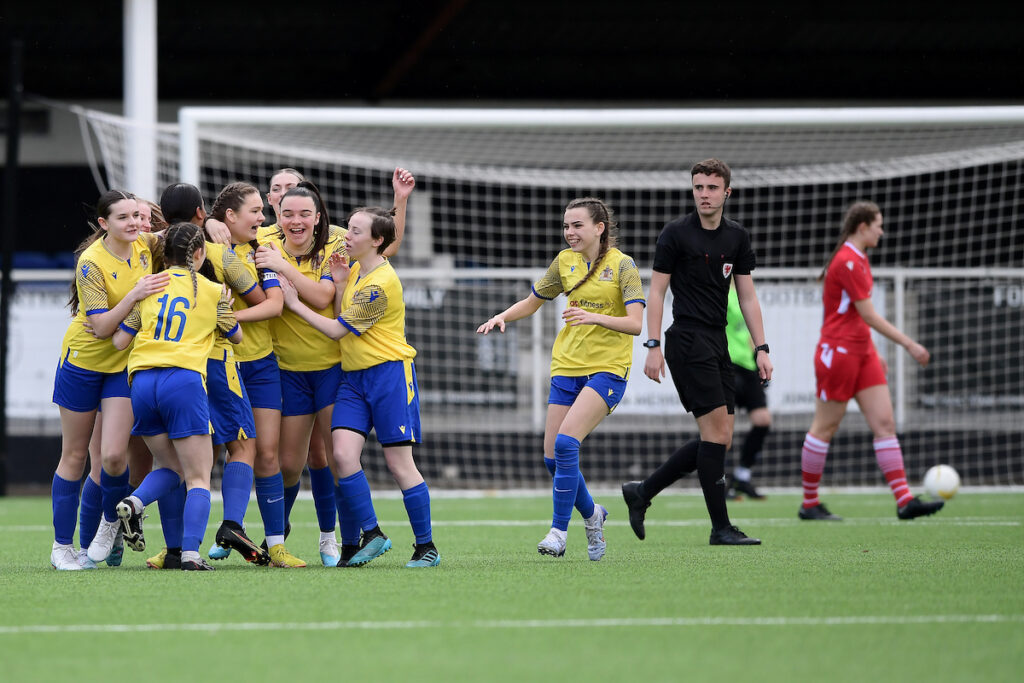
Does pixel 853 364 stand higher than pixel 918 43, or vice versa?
pixel 918 43

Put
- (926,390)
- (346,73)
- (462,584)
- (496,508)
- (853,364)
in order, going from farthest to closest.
Answer: (346,73)
(926,390)
(496,508)
(853,364)
(462,584)

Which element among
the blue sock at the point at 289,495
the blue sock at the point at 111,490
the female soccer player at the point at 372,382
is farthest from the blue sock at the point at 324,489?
the blue sock at the point at 111,490

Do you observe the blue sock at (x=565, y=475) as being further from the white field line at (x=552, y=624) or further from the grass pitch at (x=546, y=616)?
the white field line at (x=552, y=624)

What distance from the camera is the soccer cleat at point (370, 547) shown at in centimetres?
548

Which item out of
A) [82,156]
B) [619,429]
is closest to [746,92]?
[619,429]

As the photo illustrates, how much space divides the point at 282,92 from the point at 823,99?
7124 millimetres

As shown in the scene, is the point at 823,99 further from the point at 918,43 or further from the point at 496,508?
the point at 496,508

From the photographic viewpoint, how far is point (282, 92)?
17.3 metres

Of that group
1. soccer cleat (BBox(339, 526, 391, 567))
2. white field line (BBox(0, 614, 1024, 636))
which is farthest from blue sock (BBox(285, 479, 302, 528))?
white field line (BBox(0, 614, 1024, 636))

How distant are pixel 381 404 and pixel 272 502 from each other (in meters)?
0.72

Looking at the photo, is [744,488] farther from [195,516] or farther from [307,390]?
[195,516]

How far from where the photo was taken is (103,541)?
5.66 m

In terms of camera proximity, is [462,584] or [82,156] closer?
[462,584]

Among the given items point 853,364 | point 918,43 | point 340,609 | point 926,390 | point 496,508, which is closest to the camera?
point 340,609
